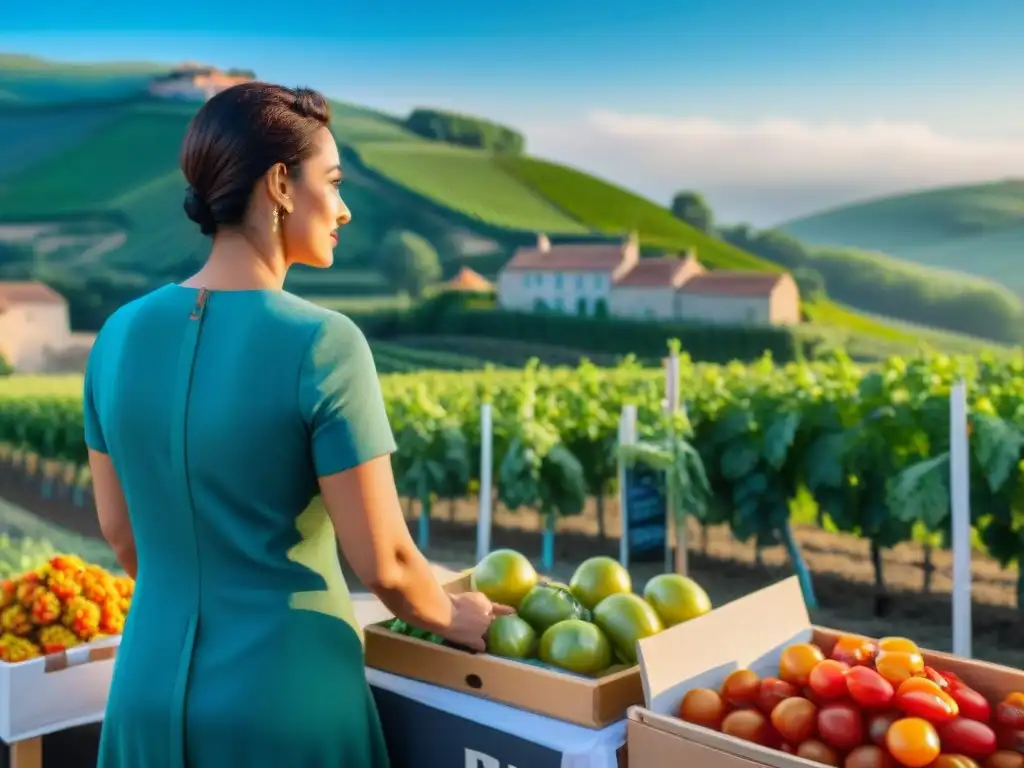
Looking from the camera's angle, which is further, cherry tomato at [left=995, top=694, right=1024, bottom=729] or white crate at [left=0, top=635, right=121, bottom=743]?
white crate at [left=0, top=635, right=121, bottom=743]

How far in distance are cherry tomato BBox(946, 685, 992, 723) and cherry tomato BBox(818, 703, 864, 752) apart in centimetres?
15

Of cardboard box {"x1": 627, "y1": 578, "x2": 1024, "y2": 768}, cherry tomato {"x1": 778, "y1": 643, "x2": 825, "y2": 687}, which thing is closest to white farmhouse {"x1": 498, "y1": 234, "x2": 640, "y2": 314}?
cardboard box {"x1": 627, "y1": 578, "x2": 1024, "y2": 768}

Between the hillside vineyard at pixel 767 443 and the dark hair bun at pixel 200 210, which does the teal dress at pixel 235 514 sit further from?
the hillside vineyard at pixel 767 443

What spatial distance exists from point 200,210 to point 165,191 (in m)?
9.70

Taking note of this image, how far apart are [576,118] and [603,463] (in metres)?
3.34

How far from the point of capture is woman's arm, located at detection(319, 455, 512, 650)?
1.27 metres

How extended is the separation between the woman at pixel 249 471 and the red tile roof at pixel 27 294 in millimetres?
9232

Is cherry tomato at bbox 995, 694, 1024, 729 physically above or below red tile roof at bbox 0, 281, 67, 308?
below

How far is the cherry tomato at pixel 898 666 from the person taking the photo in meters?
1.50

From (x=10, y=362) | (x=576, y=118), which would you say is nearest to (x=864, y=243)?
(x=576, y=118)

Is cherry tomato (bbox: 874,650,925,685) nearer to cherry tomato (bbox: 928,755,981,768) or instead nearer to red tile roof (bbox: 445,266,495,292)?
cherry tomato (bbox: 928,755,981,768)

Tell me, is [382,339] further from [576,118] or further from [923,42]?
[923,42]

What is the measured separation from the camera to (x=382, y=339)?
32.6 feet

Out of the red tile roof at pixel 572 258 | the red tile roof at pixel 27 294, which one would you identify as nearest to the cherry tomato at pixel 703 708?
the red tile roof at pixel 572 258
